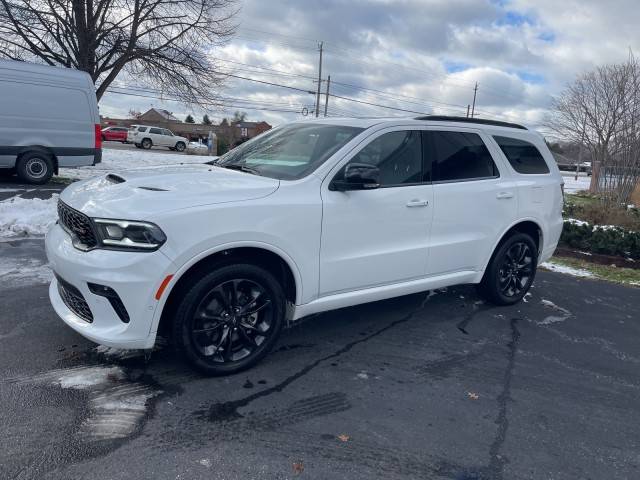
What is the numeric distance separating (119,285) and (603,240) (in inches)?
318

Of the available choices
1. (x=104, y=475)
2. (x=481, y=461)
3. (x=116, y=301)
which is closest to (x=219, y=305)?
(x=116, y=301)

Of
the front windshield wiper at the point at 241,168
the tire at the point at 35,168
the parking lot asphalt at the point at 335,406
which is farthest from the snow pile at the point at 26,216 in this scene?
the front windshield wiper at the point at 241,168

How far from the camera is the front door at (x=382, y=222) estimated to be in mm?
3762

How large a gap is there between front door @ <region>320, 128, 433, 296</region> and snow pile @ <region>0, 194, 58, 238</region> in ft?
17.6

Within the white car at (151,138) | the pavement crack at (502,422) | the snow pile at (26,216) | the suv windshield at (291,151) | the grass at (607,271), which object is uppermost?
the white car at (151,138)

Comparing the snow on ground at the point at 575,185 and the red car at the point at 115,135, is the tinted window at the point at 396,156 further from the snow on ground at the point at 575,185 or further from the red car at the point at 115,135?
the red car at the point at 115,135

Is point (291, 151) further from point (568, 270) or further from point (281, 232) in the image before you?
point (568, 270)

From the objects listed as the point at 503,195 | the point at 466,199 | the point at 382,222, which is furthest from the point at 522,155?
the point at 382,222

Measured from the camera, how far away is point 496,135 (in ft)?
16.8

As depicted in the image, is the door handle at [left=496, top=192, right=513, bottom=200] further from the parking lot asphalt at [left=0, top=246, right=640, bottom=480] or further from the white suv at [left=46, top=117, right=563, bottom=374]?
the parking lot asphalt at [left=0, top=246, right=640, bottom=480]

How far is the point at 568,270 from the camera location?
24.6 feet

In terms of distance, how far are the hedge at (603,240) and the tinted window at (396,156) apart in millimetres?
5627

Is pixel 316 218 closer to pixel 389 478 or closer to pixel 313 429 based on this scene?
pixel 313 429

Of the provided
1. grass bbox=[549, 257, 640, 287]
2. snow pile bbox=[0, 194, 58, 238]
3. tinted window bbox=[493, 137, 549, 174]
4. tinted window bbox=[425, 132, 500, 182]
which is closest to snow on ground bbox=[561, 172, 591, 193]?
grass bbox=[549, 257, 640, 287]
